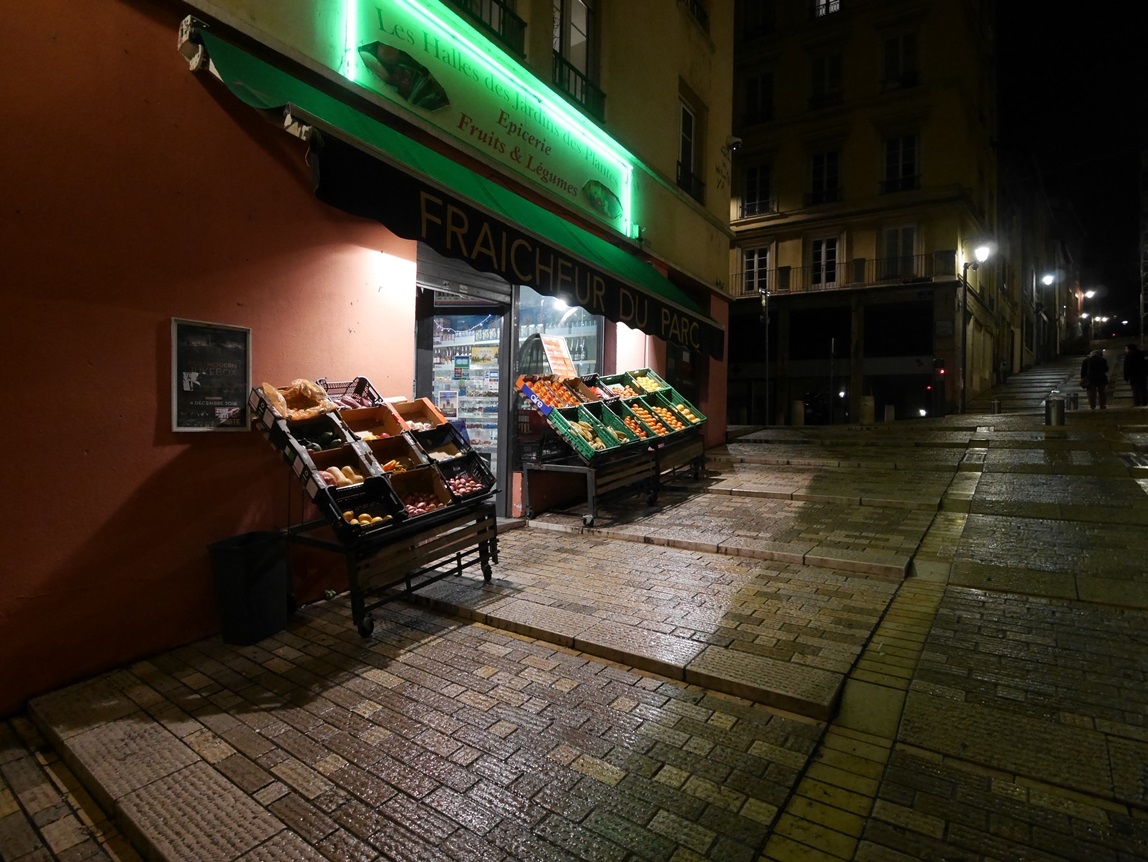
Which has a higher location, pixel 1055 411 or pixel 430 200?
pixel 430 200

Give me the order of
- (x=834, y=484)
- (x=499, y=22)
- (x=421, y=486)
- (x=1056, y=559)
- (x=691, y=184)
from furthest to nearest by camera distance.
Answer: (x=691, y=184), (x=834, y=484), (x=499, y=22), (x=1056, y=559), (x=421, y=486)

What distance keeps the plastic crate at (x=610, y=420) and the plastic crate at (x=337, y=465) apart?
3852mm

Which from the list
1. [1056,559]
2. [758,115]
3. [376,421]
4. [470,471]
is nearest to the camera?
[376,421]

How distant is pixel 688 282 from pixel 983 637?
910 cm

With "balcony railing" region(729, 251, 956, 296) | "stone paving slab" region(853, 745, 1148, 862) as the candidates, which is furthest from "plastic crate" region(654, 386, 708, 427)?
"balcony railing" region(729, 251, 956, 296)

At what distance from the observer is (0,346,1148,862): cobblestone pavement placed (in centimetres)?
247

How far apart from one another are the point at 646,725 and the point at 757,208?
32581 mm

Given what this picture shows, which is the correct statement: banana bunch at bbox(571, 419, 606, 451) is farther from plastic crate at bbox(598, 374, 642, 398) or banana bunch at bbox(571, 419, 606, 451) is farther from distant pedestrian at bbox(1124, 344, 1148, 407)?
distant pedestrian at bbox(1124, 344, 1148, 407)

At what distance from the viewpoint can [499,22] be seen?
24.7ft

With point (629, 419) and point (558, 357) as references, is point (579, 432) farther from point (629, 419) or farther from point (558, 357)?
point (558, 357)

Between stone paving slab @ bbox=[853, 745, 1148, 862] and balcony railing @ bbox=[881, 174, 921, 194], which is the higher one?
balcony railing @ bbox=[881, 174, 921, 194]

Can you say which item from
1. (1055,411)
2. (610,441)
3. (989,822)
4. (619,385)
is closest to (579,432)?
(610,441)

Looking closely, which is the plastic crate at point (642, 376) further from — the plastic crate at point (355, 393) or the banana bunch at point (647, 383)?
the plastic crate at point (355, 393)

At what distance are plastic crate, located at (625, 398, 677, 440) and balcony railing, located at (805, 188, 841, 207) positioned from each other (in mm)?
25100
